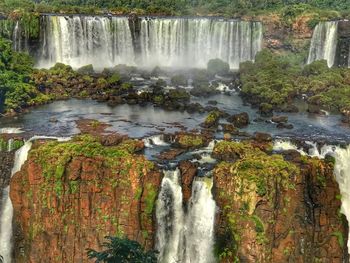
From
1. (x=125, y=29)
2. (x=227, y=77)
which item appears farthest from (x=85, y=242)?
(x=125, y=29)

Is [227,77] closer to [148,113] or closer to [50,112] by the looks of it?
[148,113]

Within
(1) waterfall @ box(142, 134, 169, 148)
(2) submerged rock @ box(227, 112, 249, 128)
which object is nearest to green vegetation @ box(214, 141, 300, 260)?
(1) waterfall @ box(142, 134, 169, 148)

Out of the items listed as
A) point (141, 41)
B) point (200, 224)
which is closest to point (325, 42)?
point (141, 41)

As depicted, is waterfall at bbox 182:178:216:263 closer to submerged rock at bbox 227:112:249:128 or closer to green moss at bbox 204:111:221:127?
green moss at bbox 204:111:221:127

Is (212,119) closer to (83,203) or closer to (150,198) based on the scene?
(150,198)

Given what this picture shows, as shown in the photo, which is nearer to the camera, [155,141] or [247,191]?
[247,191]

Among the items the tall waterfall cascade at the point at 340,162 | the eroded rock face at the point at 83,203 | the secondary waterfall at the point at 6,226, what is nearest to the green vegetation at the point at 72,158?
the eroded rock face at the point at 83,203
